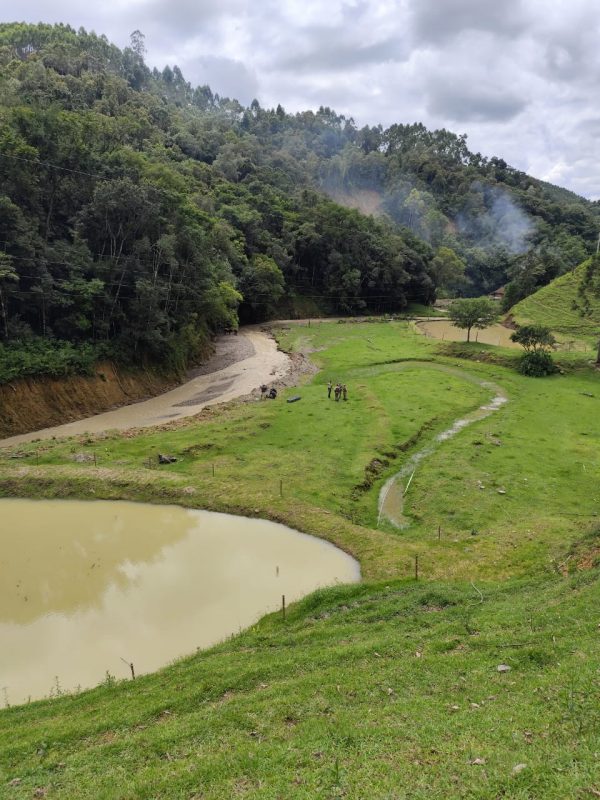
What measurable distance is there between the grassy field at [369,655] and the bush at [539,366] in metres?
24.8

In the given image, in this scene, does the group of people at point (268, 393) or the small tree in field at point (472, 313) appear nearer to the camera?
the group of people at point (268, 393)

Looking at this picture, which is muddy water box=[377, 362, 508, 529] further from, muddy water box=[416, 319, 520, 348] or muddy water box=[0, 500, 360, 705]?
muddy water box=[416, 319, 520, 348]

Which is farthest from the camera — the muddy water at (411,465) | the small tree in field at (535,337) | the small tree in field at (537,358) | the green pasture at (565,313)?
the green pasture at (565,313)

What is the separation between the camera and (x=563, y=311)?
84.6 meters

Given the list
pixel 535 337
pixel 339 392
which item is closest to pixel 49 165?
pixel 339 392

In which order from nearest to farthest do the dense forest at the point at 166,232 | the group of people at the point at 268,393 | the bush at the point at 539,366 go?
Result: the dense forest at the point at 166,232 < the group of people at the point at 268,393 < the bush at the point at 539,366

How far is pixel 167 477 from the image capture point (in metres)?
28.5

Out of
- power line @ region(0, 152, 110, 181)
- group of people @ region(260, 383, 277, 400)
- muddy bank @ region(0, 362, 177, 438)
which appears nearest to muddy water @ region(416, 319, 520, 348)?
group of people @ region(260, 383, 277, 400)

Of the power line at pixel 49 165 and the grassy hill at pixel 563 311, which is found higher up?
the power line at pixel 49 165

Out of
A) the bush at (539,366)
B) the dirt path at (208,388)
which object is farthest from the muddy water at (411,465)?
the dirt path at (208,388)

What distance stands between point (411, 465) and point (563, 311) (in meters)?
67.2

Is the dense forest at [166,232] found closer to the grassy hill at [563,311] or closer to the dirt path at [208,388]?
the dirt path at [208,388]

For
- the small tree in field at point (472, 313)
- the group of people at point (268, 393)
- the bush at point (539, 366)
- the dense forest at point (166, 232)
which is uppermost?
the dense forest at point (166, 232)

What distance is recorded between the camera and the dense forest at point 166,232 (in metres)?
41.2
